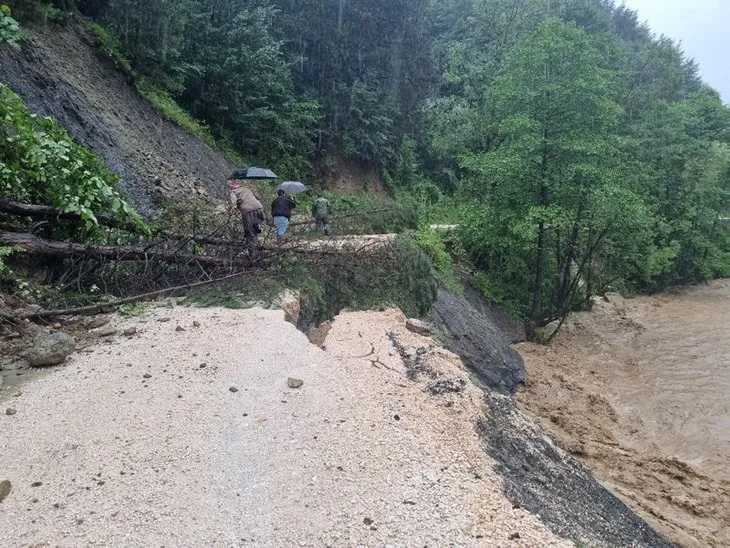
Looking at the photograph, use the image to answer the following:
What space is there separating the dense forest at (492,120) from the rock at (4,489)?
12.5 metres

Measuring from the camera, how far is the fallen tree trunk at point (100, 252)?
22.7ft

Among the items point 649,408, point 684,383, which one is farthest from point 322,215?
→ point 684,383

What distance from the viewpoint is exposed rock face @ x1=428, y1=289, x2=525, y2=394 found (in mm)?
9977

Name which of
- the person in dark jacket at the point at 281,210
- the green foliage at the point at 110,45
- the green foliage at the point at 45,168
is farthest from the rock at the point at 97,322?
the green foliage at the point at 110,45

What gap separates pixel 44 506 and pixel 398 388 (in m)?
3.11

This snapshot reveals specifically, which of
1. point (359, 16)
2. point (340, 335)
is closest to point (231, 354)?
point (340, 335)

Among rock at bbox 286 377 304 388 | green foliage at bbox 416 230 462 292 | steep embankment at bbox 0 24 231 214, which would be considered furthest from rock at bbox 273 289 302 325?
green foliage at bbox 416 230 462 292

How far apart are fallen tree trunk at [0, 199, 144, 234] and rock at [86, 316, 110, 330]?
5.30ft

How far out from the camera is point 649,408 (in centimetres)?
1098

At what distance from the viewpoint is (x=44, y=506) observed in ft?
11.5

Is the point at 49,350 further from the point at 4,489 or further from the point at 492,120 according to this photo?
the point at 492,120

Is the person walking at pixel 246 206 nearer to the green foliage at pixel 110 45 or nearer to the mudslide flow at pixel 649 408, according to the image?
the mudslide flow at pixel 649 408

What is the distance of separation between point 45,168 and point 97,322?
219 centimetres

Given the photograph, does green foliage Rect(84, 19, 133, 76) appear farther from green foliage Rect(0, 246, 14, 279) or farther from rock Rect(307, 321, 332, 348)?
rock Rect(307, 321, 332, 348)
